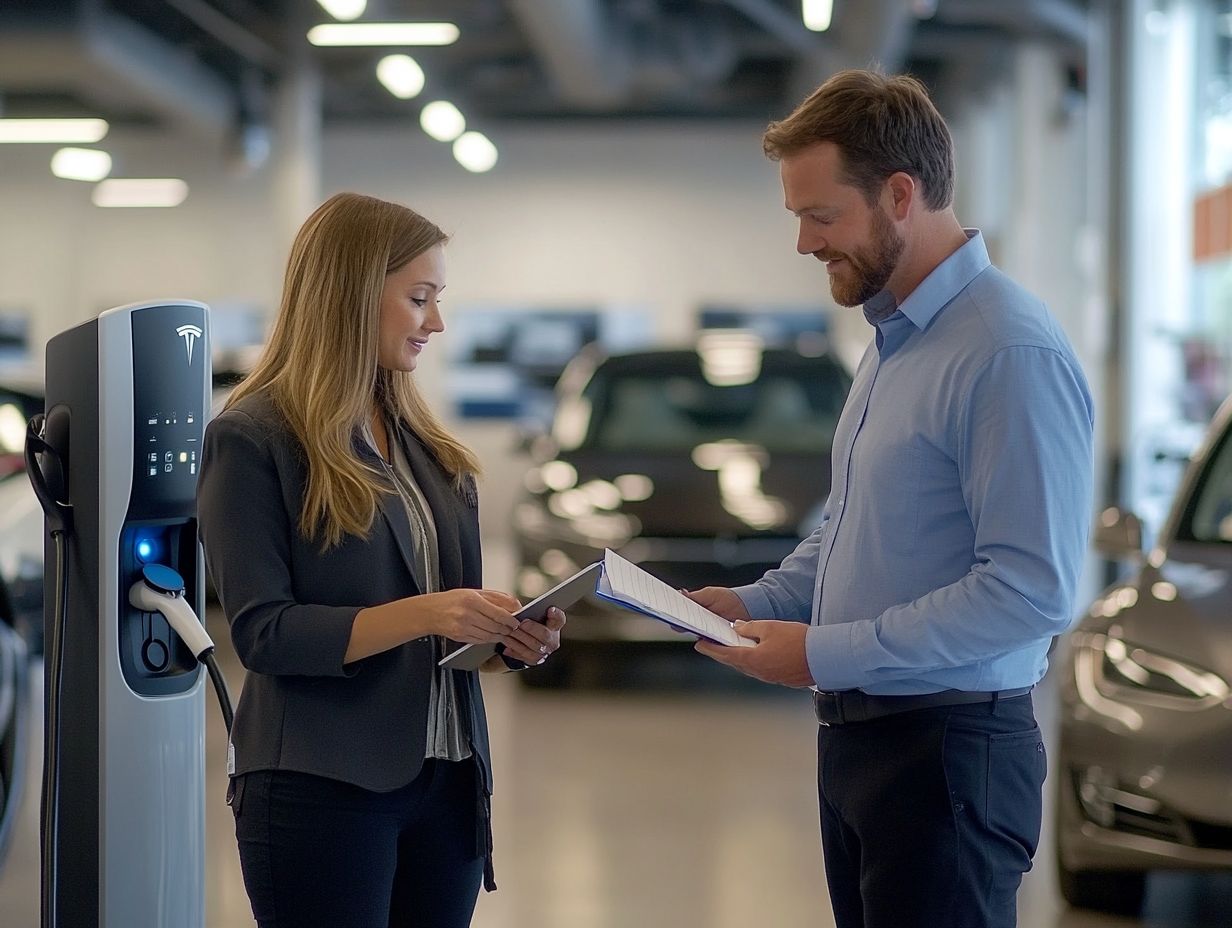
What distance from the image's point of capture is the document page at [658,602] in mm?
1956

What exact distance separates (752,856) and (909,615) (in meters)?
2.79

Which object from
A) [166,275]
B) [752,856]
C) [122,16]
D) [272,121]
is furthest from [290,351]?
[166,275]

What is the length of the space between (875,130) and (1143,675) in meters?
2.16

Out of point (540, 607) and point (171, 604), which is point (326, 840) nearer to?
point (540, 607)

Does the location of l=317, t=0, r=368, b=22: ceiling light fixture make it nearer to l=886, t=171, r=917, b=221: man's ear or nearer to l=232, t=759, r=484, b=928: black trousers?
l=886, t=171, r=917, b=221: man's ear

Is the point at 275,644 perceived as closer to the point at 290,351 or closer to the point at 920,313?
the point at 290,351

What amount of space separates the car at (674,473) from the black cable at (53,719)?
386 cm

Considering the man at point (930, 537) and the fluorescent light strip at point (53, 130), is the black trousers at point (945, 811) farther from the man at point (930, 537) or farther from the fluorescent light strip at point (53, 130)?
the fluorescent light strip at point (53, 130)

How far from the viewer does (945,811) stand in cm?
194

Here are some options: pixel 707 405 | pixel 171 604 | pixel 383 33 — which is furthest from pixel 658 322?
pixel 171 604

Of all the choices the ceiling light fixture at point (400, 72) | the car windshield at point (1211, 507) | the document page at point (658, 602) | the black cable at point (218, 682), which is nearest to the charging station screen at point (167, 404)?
the black cable at point (218, 682)

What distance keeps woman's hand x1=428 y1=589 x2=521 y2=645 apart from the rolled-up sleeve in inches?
4.3

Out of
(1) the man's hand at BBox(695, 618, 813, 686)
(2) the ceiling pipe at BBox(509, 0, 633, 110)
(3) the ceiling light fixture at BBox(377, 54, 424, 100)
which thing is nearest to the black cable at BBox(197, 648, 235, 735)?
(1) the man's hand at BBox(695, 618, 813, 686)

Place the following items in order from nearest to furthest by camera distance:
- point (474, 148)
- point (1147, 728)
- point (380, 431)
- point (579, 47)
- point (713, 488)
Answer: point (380, 431) < point (1147, 728) < point (713, 488) < point (579, 47) < point (474, 148)
